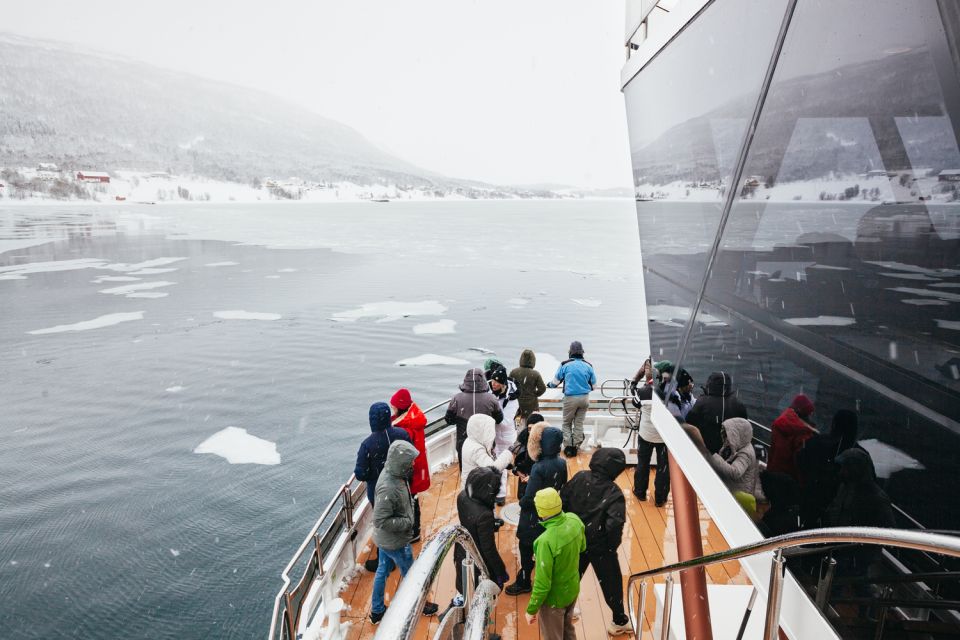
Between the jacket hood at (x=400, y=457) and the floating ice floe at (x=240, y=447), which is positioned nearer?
the jacket hood at (x=400, y=457)

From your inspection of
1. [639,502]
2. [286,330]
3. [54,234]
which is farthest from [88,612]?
[54,234]

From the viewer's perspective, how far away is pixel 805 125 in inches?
88.1

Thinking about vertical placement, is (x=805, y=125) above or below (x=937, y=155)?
above

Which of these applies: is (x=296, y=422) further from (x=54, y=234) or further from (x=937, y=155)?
(x=54, y=234)

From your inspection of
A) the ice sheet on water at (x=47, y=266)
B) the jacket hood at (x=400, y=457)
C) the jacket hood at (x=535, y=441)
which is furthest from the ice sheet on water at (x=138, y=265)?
the jacket hood at (x=535, y=441)

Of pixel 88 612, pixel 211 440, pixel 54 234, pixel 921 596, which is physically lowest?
pixel 88 612

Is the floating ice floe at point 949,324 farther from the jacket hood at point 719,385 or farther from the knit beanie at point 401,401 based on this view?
the knit beanie at point 401,401

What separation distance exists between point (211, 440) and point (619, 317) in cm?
2990

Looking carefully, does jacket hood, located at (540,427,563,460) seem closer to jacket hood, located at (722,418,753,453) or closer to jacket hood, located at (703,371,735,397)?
jacket hood, located at (703,371,735,397)

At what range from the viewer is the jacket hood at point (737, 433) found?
9.32ft

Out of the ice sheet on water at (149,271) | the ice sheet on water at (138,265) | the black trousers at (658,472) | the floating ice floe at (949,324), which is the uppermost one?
the ice sheet on water at (138,265)

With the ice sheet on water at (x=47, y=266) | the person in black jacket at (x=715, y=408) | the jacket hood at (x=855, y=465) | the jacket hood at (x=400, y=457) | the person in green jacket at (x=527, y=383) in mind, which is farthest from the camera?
the ice sheet on water at (x=47, y=266)

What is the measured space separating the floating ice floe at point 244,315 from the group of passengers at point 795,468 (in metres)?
36.6

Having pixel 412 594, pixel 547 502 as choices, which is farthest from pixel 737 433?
pixel 412 594
